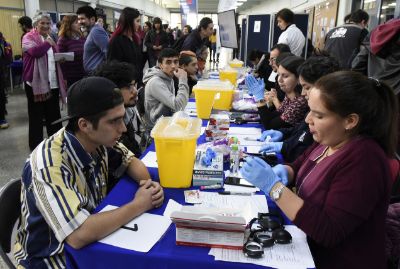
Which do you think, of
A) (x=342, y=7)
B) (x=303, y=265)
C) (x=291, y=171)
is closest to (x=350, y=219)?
(x=303, y=265)

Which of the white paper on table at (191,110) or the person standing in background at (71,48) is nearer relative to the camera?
the white paper on table at (191,110)

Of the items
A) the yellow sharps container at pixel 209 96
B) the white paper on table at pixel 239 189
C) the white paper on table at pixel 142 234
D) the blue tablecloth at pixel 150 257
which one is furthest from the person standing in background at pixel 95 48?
the blue tablecloth at pixel 150 257

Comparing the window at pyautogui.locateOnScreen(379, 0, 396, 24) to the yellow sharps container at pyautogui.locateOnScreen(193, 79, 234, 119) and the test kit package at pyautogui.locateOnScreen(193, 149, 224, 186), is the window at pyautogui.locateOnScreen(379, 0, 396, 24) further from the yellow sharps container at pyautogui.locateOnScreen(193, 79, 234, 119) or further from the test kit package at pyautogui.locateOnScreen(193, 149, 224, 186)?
the test kit package at pyautogui.locateOnScreen(193, 149, 224, 186)

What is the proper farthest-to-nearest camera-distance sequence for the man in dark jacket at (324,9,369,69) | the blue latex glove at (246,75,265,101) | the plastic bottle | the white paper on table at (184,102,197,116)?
1. the man in dark jacket at (324,9,369,69)
2. the blue latex glove at (246,75,265,101)
3. the white paper on table at (184,102,197,116)
4. the plastic bottle

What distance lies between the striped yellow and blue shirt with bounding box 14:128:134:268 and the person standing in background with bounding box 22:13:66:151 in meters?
2.37

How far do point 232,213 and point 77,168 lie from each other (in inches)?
22.6

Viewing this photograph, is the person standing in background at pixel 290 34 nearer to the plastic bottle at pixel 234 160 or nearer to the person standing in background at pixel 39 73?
the person standing in background at pixel 39 73

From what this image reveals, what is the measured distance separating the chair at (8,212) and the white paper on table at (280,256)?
0.70 metres

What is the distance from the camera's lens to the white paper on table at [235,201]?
4.23ft

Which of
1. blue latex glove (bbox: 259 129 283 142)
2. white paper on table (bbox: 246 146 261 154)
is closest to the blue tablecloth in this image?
white paper on table (bbox: 246 146 261 154)

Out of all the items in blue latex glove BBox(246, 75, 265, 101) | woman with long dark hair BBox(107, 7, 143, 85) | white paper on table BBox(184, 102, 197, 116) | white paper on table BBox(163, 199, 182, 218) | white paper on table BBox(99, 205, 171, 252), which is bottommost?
white paper on table BBox(163, 199, 182, 218)

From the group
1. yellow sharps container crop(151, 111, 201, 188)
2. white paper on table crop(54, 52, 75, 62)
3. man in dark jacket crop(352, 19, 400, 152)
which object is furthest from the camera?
white paper on table crop(54, 52, 75, 62)

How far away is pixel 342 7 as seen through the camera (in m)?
7.15

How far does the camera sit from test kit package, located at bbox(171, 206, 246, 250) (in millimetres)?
996
